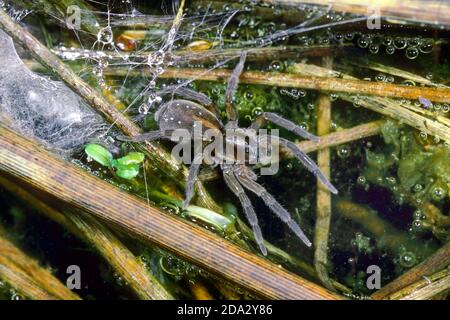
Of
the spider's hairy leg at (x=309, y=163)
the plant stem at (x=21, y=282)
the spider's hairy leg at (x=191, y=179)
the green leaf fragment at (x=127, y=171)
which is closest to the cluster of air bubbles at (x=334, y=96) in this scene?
the spider's hairy leg at (x=309, y=163)

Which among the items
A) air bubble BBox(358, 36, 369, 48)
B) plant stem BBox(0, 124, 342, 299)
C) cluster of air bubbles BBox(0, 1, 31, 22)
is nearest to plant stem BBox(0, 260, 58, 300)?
plant stem BBox(0, 124, 342, 299)

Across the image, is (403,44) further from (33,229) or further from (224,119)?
(33,229)

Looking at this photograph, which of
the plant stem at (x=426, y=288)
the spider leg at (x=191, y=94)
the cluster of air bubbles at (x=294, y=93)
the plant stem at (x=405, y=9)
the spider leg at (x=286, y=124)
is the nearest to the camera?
the plant stem at (x=405, y=9)

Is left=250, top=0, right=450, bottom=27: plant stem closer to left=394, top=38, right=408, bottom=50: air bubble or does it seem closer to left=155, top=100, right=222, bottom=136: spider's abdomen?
left=394, top=38, right=408, bottom=50: air bubble

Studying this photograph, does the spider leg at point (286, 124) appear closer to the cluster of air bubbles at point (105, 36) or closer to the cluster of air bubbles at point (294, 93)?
the cluster of air bubbles at point (294, 93)

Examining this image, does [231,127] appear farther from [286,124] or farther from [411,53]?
[411,53]

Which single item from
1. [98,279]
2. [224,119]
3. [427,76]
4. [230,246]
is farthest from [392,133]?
[98,279]
